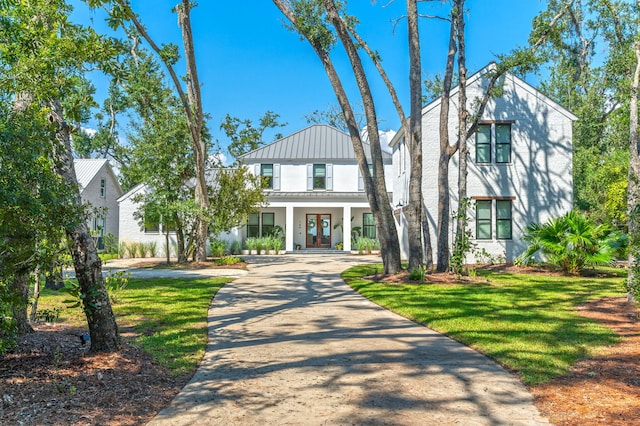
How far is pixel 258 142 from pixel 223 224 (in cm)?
2299

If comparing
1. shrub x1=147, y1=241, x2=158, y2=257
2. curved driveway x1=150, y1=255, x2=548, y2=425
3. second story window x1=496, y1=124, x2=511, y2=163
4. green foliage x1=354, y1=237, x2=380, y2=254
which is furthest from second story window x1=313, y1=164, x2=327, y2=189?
curved driveway x1=150, y1=255, x2=548, y2=425

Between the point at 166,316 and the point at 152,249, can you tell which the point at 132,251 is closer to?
the point at 152,249

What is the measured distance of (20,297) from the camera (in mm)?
4590

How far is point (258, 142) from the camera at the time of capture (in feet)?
142

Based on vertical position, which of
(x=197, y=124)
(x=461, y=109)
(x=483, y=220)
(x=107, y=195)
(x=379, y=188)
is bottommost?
(x=483, y=220)

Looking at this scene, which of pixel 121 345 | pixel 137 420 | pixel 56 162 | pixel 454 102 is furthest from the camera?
pixel 454 102

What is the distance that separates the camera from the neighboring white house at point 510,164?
20.4 meters

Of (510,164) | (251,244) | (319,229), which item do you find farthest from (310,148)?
(510,164)

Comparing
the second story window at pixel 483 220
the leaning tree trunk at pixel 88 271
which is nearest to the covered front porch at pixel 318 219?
the second story window at pixel 483 220

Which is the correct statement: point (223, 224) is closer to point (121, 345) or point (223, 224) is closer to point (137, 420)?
point (121, 345)

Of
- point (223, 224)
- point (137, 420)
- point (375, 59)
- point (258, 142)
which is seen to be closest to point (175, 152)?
point (223, 224)

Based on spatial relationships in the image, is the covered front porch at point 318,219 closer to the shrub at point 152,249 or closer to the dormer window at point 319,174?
the dormer window at point 319,174

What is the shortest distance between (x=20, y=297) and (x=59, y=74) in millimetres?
2470

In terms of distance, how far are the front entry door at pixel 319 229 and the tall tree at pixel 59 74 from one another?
2606 cm
